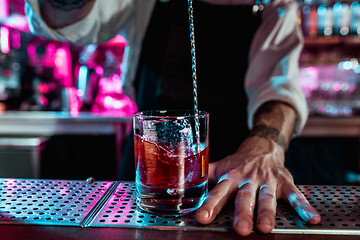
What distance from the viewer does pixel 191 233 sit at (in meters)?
0.53

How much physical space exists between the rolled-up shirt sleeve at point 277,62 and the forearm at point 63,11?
0.65 meters

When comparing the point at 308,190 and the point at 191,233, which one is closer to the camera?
the point at 191,233

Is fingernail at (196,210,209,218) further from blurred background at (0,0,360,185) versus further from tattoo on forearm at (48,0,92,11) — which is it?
blurred background at (0,0,360,185)

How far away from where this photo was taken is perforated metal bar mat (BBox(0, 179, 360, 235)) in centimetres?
56

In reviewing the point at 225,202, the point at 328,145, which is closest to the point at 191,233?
the point at 225,202

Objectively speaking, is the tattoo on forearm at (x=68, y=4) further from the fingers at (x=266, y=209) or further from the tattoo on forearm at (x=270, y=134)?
the fingers at (x=266, y=209)

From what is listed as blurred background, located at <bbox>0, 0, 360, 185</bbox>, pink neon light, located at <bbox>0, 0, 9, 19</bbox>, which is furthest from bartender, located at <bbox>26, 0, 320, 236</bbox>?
pink neon light, located at <bbox>0, 0, 9, 19</bbox>

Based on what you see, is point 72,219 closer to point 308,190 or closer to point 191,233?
point 191,233

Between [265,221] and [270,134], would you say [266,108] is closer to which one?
[270,134]

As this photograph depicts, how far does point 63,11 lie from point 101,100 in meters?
2.12

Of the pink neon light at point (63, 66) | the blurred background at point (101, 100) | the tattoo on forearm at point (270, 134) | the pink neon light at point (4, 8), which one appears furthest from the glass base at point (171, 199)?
the pink neon light at point (63, 66)

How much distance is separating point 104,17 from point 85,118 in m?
1.63

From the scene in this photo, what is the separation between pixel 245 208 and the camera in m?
0.57

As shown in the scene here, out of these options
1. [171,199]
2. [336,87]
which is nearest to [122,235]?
[171,199]
